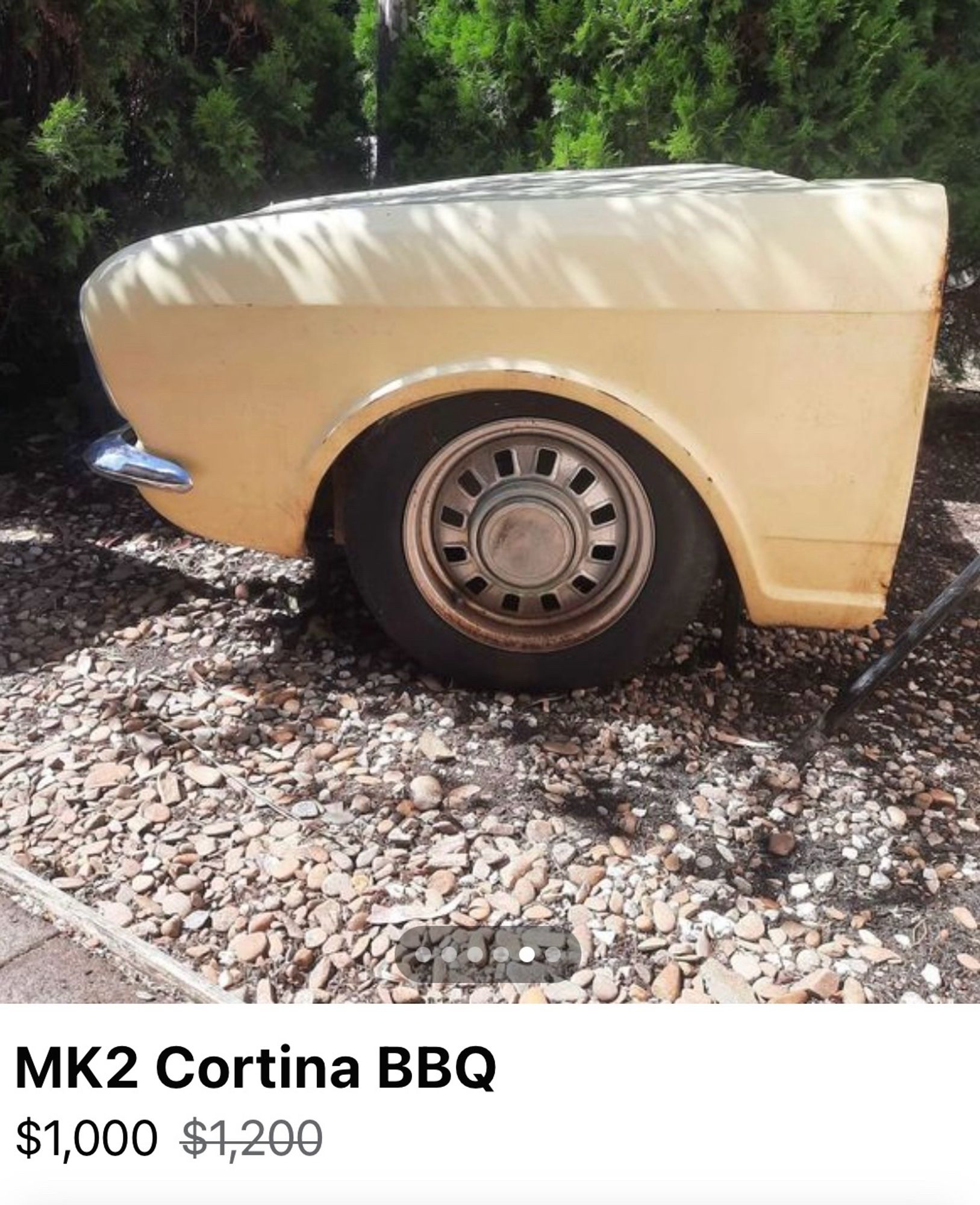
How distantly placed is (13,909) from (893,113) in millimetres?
4287

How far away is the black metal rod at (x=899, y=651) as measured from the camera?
2.56m

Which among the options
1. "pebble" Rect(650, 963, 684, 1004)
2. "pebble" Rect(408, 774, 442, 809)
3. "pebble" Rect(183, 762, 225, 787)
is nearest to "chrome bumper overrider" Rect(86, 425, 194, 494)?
"pebble" Rect(183, 762, 225, 787)

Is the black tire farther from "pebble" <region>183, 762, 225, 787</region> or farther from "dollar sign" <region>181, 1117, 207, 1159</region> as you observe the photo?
"dollar sign" <region>181, 1117, 207, 1159</region>

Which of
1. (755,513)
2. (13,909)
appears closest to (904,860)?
(755,513)

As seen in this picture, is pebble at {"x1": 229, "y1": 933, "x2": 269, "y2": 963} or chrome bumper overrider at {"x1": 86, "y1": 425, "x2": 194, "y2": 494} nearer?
pebble at {"x1": 229, "y1": 933, "x2": 269, "y2": 963}

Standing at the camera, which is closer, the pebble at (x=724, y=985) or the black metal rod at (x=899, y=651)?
the pebble at (x=724, y=985)

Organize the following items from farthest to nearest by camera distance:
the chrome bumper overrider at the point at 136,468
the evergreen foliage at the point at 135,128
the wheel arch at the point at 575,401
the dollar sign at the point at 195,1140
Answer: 1. the evergreen foliage at the point at 135,128
2. the chrome bumper overrider at the point at 136,468
3. the wheel arch at the point at 575,401
4. the dollar sign at the point at 195,1140

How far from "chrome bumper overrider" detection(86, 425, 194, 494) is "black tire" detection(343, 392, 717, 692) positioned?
471 mm

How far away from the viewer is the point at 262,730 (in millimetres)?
2766

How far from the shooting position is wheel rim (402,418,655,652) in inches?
106

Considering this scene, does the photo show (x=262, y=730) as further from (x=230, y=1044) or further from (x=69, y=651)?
(x=230, y=1044)

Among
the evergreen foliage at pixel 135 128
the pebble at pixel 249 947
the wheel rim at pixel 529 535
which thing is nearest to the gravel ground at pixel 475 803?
the pebble at pixel 249 947

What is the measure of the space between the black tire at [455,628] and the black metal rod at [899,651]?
0.45 metres

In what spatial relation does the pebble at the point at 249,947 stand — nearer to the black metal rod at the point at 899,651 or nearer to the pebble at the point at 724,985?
the pebble at the point at 724,985
